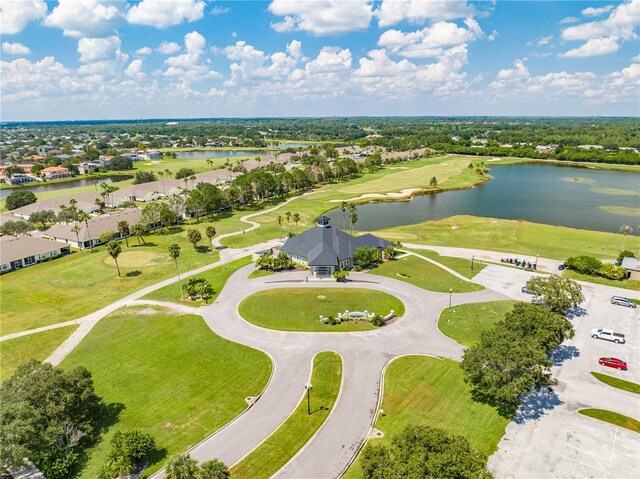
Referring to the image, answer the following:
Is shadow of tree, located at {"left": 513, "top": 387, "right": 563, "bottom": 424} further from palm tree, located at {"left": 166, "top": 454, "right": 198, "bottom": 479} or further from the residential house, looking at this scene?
the residential house

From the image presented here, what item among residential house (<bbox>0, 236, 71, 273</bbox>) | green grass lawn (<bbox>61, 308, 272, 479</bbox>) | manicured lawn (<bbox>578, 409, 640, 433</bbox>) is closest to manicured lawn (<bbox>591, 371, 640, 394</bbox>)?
manicured lawn (<bbox>578, 409, 640, 433</bbox>)

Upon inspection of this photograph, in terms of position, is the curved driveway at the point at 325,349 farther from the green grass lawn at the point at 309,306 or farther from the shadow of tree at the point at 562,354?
the shadow of tree at the point at 562,354

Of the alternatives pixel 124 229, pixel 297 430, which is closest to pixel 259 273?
pixel 297 430

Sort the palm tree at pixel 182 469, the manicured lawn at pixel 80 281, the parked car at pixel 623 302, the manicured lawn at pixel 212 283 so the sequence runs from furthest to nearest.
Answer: the manicured lawn at pixel 212 283, the manicured lawn at pixel 80 281, the parked car at pixel 623 302, the palm tree at pixel 182 469

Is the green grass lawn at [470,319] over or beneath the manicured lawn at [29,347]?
over

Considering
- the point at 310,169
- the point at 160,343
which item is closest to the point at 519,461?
the point at 160,343

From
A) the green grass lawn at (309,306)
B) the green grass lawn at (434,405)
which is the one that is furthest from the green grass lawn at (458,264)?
the green grass lawn at (434,405)
